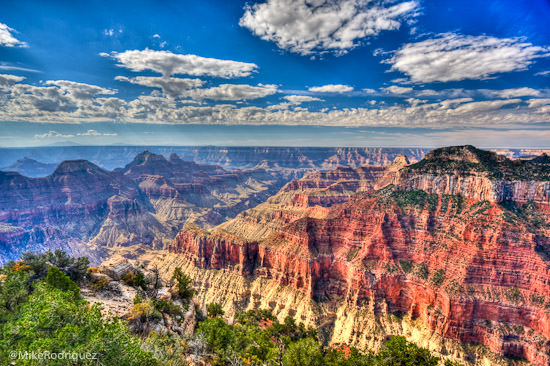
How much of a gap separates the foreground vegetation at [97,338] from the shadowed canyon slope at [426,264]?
3802 cm

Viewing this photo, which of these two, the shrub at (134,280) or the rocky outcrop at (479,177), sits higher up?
the rocky outcrop at (479,177)

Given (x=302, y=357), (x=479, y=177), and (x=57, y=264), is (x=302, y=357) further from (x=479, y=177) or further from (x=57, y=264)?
(x=479, y=177)

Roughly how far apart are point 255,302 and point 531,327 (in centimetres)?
8241

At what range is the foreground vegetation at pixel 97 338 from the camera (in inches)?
749

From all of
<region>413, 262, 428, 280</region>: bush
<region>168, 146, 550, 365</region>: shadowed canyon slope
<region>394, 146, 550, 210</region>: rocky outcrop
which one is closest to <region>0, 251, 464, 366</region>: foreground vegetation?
<region>168, 146, 550, 365</region>: shadowed canyon slope

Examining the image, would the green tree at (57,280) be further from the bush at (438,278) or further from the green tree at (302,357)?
the bush at (438,278)

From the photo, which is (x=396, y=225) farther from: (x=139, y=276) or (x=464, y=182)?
(x=139, y=276)

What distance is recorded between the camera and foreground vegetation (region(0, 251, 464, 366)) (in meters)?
19.0

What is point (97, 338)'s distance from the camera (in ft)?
61.2

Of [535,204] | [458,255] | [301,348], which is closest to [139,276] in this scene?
[301,348]

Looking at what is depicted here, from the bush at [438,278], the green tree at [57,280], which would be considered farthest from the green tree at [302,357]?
the bush at [438,278]

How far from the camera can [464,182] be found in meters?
87.4

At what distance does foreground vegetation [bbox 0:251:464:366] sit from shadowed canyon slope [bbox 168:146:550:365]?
3802 centimetres

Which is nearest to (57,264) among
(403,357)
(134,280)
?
(134,280)
